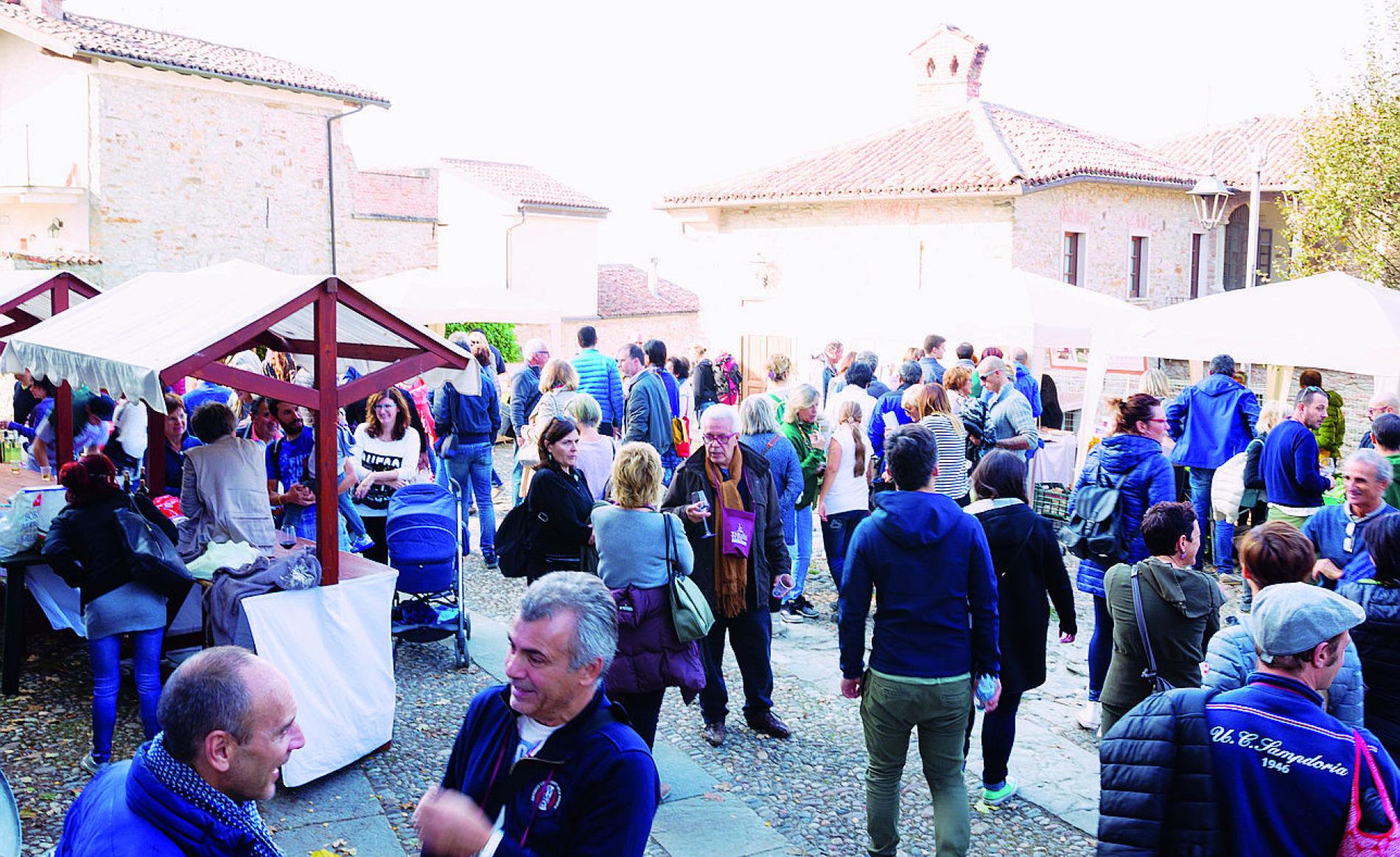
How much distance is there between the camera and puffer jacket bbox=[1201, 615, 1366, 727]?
10.7 feet

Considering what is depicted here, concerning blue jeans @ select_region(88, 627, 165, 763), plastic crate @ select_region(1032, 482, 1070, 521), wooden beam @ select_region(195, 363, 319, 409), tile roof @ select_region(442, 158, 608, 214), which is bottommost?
blue jeans @ select_region(88, 627, 165, 763)

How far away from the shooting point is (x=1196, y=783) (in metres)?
2.56

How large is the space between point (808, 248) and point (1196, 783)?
2219 cm

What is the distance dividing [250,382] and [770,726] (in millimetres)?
3222

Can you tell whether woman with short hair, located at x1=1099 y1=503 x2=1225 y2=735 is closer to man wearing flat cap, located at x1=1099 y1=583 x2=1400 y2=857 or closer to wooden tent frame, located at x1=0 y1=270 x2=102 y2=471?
man wearing flat cap, located at x1=1099 y1=583 x2=1400 y2=857

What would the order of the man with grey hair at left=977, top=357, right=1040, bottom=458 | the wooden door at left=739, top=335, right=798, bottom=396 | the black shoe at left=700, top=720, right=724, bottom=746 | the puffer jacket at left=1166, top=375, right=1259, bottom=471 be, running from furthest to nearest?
the wooden door at left=739, top=335, right=798, bottom=396, the puffer jacket at left=1166, top=375, right=1259, bottom=471, the man with grey hair at left=977, top=357, right=1040, bottom=458, the black shoe at left=700, top=720, right=724, bottom=746

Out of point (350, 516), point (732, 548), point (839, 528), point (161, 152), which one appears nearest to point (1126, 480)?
point (732, 548)

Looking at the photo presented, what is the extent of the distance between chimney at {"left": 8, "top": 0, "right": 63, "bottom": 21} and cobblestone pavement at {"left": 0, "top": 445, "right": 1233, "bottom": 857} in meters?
18.9

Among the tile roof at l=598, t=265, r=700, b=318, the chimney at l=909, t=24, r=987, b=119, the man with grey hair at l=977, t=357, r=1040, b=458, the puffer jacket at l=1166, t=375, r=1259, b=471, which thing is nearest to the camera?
the man with grey hair at l=977, t=357, r=1040, b=458

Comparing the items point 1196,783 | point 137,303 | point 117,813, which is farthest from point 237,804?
point 137,303

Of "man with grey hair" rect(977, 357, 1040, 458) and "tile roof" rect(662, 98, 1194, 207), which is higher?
"tile roof" rect(662, 98, 1194, 207)

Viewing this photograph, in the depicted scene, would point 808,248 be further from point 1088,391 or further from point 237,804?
point 237,804

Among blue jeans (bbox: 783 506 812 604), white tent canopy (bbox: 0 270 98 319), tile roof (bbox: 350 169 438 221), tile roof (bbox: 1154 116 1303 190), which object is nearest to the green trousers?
blue jeans (bbox: 783 506 812 604)

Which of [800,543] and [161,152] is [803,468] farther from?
[161,152]
